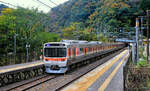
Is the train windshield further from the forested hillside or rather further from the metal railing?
the forested hillside

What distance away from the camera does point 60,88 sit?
892 centimetres

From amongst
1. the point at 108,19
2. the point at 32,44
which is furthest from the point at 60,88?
the point at 108,19

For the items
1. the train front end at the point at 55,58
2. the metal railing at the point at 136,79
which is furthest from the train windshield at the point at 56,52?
the metal railing at the point at 136,79

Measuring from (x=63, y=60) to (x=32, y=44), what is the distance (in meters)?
14.8

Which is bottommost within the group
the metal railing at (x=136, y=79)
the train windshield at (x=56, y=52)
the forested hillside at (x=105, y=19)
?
the metal railing at (x=136, y=79)

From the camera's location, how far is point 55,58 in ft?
42.0

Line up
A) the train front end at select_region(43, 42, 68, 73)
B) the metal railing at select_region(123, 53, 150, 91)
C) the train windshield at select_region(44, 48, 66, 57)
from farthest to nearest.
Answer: the train windshield at select_region(44, 48, 66, 57) < the train front end at select_region(43, 42, 68, 73) < the metal railing at select_region(123, 53, 150, 91)

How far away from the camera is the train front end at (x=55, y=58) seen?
500 inches

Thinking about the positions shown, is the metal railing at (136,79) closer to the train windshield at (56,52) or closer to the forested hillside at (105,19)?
the train windshield at (56,52)

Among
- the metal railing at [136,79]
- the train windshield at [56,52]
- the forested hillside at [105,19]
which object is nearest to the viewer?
the metal railing at [136,79]

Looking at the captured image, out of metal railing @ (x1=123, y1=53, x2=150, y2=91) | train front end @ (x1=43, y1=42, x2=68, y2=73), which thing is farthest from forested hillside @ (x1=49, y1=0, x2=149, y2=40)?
metal railing @ (x1=123, y1=53, x2=150, y2=91)

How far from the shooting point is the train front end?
12.7 m

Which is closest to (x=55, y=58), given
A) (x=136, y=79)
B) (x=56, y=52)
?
(x=56, y=52)

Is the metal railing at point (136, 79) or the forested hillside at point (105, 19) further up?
the forested hillside at point (105, 19)
